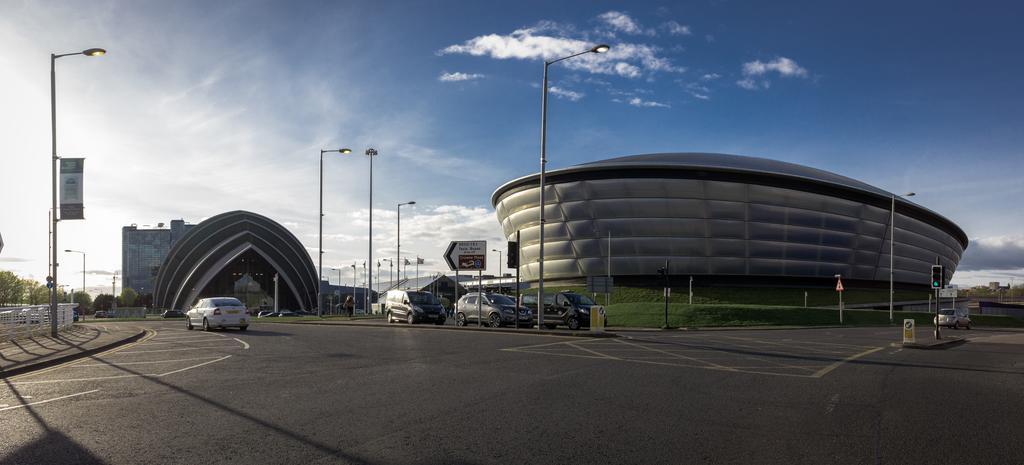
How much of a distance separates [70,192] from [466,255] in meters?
16.7

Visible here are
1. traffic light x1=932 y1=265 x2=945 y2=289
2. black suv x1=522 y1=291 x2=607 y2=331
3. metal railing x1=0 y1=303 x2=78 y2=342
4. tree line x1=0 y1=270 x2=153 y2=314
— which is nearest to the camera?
metal railing x1=0 y1=303 x2=78 y2=342

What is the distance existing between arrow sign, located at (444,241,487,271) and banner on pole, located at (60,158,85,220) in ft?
51.0

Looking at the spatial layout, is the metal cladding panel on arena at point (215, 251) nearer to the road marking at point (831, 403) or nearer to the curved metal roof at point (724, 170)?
the curved metal roof at point (724, 170)

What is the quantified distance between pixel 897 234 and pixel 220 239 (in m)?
96.8

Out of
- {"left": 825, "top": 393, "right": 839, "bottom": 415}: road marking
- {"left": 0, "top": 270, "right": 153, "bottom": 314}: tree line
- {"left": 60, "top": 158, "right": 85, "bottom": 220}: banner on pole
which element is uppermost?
{"left": 60, "top": 158, "right": 85, "bottom": 220}: banner on pole

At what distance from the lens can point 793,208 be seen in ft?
241

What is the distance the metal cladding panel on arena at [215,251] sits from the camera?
10975cm

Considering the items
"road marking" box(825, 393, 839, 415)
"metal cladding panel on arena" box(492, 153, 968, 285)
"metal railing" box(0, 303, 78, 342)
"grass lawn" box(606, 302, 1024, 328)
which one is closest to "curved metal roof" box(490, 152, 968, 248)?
"metal cladding panel on arena" box(492, 153, 968, 285)

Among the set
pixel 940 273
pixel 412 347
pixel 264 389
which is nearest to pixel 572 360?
pixel 412 347

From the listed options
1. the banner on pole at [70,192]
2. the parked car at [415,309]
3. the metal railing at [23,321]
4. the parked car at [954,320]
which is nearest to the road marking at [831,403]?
the banner on pole at [70,192]

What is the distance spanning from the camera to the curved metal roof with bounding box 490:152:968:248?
71000 millimetres

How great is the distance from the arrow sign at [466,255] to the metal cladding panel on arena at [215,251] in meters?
86.4

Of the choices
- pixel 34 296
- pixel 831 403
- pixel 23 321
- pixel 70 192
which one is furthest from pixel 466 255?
pixel 34 296

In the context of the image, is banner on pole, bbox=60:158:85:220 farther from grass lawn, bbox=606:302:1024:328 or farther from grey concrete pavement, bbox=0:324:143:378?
grass lawn, bbox=606:302:1024:328
